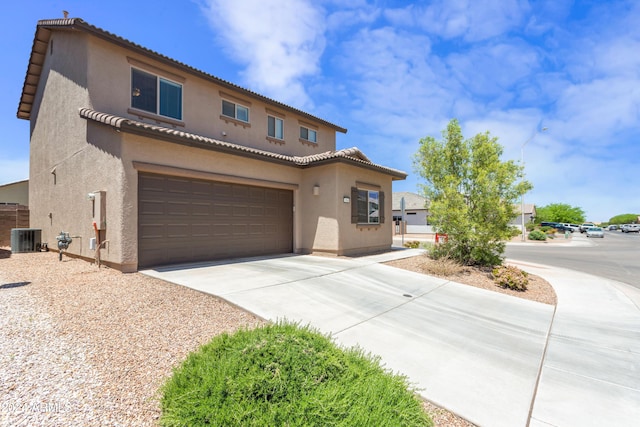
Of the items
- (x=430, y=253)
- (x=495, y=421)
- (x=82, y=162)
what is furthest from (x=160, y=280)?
(x=430, y=253)

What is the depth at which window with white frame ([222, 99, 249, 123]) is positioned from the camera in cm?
1187

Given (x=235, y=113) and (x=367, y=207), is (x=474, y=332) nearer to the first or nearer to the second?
(x=367, y=207)

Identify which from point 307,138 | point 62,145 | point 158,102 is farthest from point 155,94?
point 307,138

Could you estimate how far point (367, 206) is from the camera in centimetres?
1241

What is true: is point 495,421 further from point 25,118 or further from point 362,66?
point 25,118

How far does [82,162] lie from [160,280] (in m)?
5.61

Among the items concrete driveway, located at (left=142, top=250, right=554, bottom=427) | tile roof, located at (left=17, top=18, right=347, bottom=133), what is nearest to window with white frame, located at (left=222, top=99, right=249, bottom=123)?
tile roof, located at (left=17, top=18, right=347, bottom=133)

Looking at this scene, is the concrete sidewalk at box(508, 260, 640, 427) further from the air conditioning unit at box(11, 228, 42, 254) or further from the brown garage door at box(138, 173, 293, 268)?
the air conditioning unit at box(11, 228, 42, 254)

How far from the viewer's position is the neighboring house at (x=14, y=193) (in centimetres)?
2192

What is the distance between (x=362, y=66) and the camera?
1152 cm

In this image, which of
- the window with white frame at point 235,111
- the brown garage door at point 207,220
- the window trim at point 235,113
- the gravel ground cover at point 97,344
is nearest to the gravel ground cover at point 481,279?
the brown garage door at point 207,220

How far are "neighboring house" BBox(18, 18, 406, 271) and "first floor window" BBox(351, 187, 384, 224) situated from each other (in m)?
0.05

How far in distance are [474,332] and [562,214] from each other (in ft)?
290

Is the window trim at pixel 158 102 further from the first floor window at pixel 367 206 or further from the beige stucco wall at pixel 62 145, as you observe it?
the first floor window at pixel 367 206
